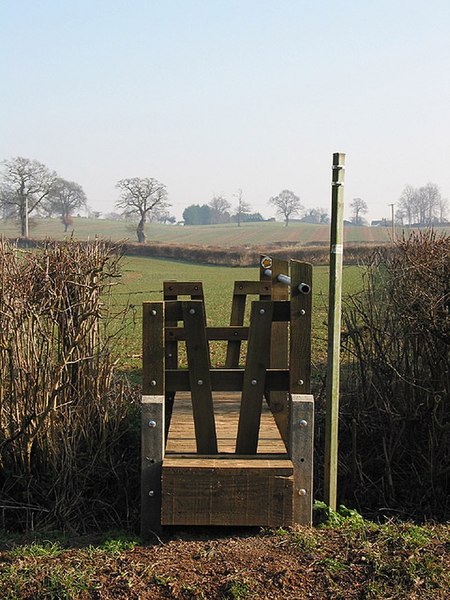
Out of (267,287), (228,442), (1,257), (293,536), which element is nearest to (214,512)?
(293,536)

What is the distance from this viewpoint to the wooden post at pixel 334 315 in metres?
5.44

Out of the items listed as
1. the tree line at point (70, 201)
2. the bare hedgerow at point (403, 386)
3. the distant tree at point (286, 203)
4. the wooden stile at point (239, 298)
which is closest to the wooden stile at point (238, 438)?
the bare hedgerow at point (403, 386)

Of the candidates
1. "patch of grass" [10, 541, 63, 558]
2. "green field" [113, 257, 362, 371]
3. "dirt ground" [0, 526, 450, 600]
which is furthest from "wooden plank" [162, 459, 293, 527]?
"green field" [113, 257, 362, 371]

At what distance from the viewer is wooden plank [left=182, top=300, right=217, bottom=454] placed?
5.00 metres

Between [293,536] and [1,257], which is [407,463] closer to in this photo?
[293,536]

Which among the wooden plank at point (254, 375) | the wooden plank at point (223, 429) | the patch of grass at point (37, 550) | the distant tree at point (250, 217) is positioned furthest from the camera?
the distant tree at point (250, 217)

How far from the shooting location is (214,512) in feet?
15.8

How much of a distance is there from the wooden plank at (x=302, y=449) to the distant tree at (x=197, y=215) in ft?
518

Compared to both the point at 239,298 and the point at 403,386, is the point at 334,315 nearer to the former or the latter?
the point at 403,386

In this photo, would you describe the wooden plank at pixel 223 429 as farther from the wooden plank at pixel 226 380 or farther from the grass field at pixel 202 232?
the grass field at pixel 202 232

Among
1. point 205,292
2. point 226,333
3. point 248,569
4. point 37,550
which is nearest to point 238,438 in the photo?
point 248,569

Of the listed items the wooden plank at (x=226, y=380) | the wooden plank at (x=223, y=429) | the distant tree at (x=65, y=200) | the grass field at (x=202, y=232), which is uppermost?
the distant tree at (x=65, y=200)

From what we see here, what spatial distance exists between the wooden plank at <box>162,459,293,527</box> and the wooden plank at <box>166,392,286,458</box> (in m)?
0.34

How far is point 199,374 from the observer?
506 centimetres
